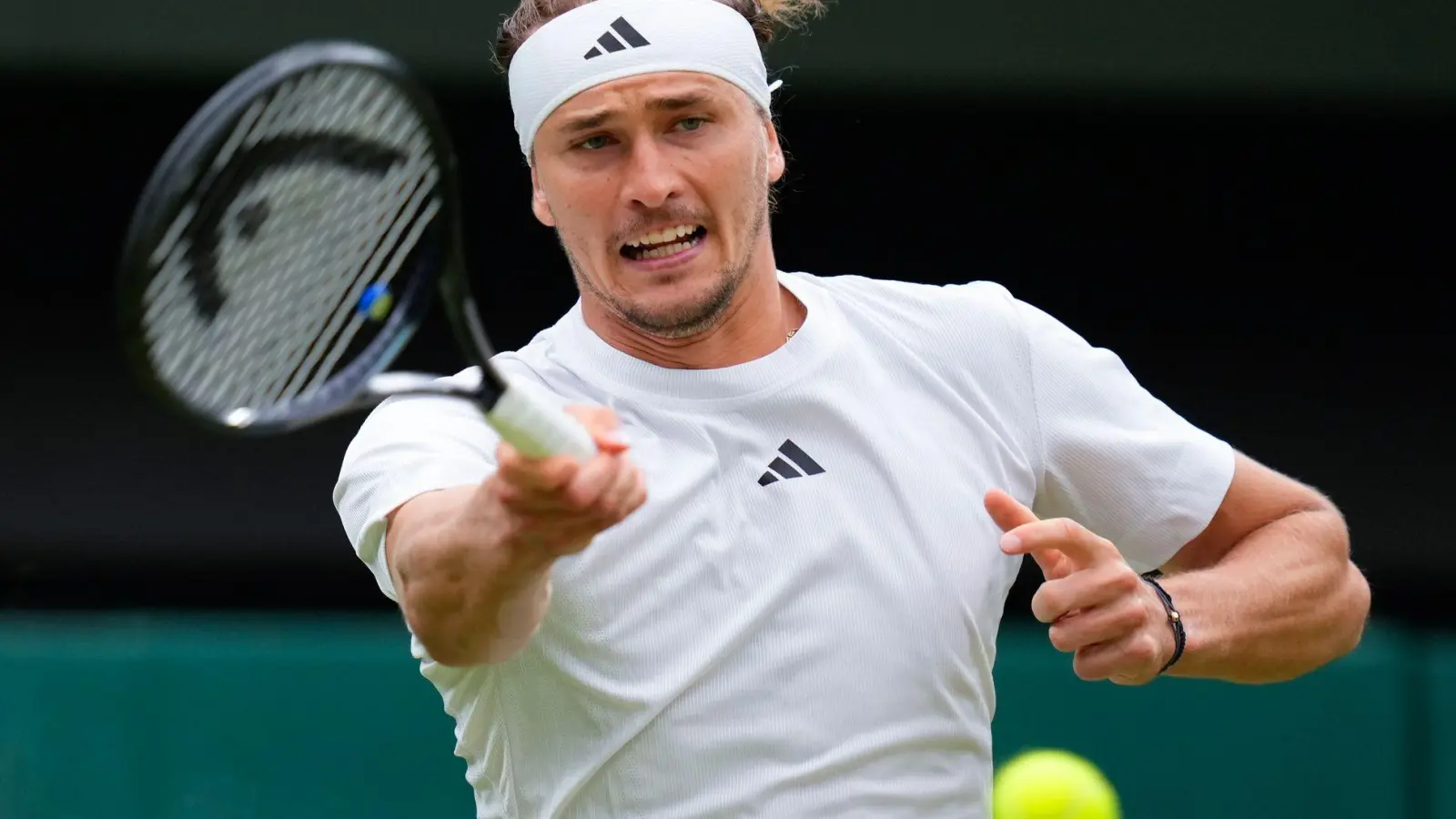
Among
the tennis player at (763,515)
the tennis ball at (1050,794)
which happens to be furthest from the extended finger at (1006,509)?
the tennis ball at (1050,794)

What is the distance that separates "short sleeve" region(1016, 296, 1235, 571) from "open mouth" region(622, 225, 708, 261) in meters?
0.49

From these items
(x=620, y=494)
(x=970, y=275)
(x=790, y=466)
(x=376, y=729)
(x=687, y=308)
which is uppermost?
(x=620, y=494)

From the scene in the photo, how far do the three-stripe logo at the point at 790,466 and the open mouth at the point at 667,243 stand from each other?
12.1 inches

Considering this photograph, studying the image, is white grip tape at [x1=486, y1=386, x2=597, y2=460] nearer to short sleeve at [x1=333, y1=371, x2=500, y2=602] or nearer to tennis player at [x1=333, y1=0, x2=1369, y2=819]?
tennis player at [x1=333, y1=0, x2=1369, y2=819]

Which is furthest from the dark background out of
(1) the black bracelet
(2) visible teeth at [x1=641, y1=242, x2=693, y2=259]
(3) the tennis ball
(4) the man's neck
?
(1) the black bracelet

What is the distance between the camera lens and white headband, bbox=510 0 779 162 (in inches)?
105

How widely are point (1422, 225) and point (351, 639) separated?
12.7 feet

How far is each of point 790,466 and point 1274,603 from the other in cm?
72

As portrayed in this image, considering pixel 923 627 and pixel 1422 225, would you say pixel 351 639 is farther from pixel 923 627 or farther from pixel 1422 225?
pixel 1422 225

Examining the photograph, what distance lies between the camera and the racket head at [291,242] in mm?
1858

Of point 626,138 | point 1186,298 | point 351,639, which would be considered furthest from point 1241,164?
point 626,138

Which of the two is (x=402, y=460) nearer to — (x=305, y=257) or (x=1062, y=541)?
(x=305, y=257)

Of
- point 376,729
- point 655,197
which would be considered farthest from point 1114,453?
point 376,729

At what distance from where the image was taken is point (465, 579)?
212 centimetres
